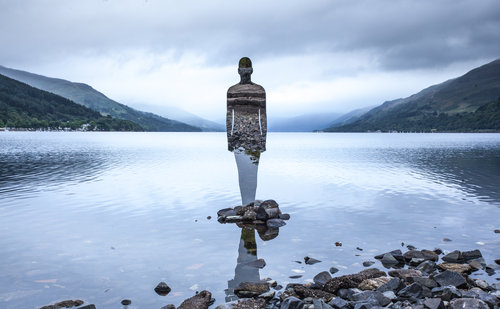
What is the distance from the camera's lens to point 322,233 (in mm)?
16141

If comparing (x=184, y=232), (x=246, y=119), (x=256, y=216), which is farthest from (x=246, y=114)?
(x=184, y=232)

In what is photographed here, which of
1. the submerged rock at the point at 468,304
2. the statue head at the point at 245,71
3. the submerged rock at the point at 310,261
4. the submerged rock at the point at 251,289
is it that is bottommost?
the submerged rock at the point at 310,261

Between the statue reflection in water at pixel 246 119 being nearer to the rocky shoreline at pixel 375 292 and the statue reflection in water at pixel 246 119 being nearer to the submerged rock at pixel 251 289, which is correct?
the submerged rock at pixel 251 289

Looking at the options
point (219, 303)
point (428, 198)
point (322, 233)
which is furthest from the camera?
point (428, 198)

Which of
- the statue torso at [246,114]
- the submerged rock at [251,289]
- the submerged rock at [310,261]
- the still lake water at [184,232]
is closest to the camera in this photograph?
the submerged rock at [251,289]

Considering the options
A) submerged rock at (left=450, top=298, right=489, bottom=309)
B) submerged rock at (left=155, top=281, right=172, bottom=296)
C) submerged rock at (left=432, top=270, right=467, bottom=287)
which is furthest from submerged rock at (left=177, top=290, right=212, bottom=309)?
submerged rock at (left=432, top=270, right=467, bottom=287)

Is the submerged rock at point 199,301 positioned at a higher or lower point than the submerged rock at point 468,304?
lower

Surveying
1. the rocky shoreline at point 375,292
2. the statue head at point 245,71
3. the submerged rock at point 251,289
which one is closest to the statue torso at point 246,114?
the statue head at point 245,71

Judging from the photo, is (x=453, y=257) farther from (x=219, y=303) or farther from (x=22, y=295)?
(x=22, y=295)

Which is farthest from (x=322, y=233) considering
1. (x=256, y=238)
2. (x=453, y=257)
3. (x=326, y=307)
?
(x=326, y=307)

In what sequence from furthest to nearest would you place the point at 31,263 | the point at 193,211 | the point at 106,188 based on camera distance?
1. the point at 106,188
2. the point at 193,211
3. the point at 31,263

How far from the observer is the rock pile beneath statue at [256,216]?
59.3 ft

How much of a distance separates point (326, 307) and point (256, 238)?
7.19 m

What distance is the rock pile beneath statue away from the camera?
18.1m
